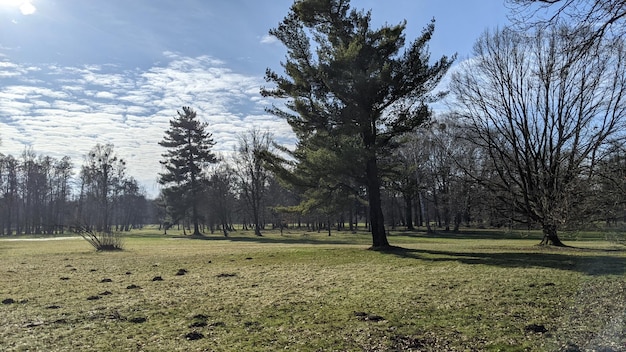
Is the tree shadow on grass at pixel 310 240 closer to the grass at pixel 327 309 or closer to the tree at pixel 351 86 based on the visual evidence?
the tree at pixel 351 86

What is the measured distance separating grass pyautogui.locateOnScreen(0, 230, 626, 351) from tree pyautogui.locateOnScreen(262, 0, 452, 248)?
23.2ft

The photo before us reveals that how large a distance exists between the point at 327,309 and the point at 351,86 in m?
12.6

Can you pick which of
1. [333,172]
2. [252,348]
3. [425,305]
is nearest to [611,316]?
[425,305]

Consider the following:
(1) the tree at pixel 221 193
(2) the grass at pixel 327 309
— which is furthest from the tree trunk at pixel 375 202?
(1) the tree at pixel 221 193

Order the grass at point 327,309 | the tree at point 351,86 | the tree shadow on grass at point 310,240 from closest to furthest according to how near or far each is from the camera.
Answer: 1. the grass at point 327,309
2. the tree at point 351,86
3. the tree shadow on grass at point 310,240

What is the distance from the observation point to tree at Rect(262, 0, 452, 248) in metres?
18.5

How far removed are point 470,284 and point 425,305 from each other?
98.2 inches

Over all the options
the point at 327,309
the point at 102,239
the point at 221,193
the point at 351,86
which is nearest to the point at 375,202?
the point at 351,86

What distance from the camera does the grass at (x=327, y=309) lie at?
5684mm

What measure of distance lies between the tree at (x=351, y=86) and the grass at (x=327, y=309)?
708cm

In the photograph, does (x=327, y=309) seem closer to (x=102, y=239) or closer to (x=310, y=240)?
(x=102, y=239)

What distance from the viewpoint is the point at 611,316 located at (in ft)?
20.7

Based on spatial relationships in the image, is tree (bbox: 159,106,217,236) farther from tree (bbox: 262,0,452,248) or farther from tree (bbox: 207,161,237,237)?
tree (bbox: 262,0,452,248)

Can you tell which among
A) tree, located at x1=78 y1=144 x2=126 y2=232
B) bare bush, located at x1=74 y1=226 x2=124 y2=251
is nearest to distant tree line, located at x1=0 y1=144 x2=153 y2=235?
tree, located at x1=78 y1=144 x2=126 y2=232
